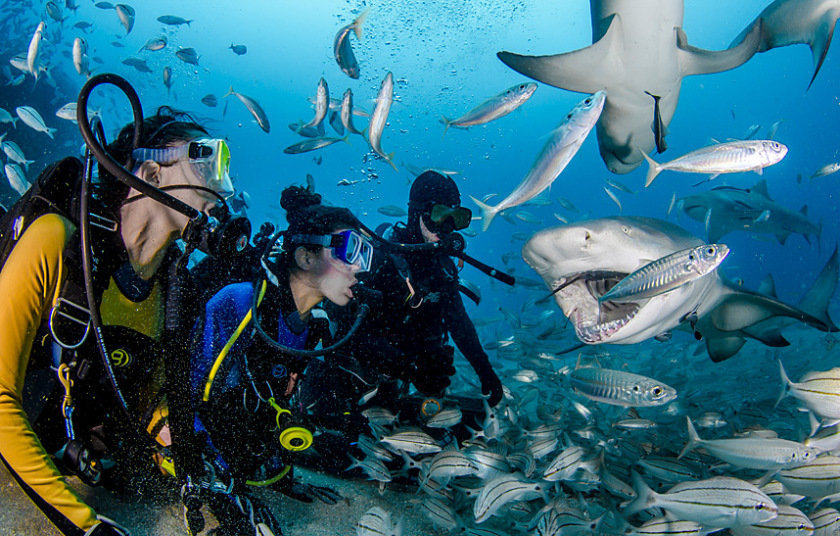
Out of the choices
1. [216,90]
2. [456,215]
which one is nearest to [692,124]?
[216,90]

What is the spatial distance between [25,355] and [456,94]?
7071cm

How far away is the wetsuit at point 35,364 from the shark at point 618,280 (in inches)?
96.0

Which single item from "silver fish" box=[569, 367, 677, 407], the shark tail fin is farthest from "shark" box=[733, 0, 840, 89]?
"silver fish" box=[569, 367, 677, 407]

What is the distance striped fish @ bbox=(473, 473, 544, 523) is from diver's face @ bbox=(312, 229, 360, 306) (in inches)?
71.6

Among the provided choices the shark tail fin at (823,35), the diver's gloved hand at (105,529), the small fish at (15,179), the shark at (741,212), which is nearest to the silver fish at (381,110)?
the shark tail fin at (823,35)

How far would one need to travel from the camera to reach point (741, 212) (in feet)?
32.8

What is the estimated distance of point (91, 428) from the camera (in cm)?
214

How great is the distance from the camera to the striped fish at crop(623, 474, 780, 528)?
219 cm

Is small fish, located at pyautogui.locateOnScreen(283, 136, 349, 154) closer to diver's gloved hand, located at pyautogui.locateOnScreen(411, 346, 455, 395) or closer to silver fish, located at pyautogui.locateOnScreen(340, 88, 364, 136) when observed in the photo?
silver fish, located at pyautogui.locateOnScreen(340, 88, 364, 136)

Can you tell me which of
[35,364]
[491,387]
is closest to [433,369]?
[491,387]

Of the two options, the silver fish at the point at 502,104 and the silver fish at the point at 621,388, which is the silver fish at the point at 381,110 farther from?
the silver fish at the point at 621,388

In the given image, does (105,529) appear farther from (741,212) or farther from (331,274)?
(741,212)

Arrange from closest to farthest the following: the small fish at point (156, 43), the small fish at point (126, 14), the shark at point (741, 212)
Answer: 1. the small fish at point (126, 14)
2. the small fish at point (156, 43)
3. the shark at point (741, 212)

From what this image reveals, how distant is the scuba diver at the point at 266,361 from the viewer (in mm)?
2416
